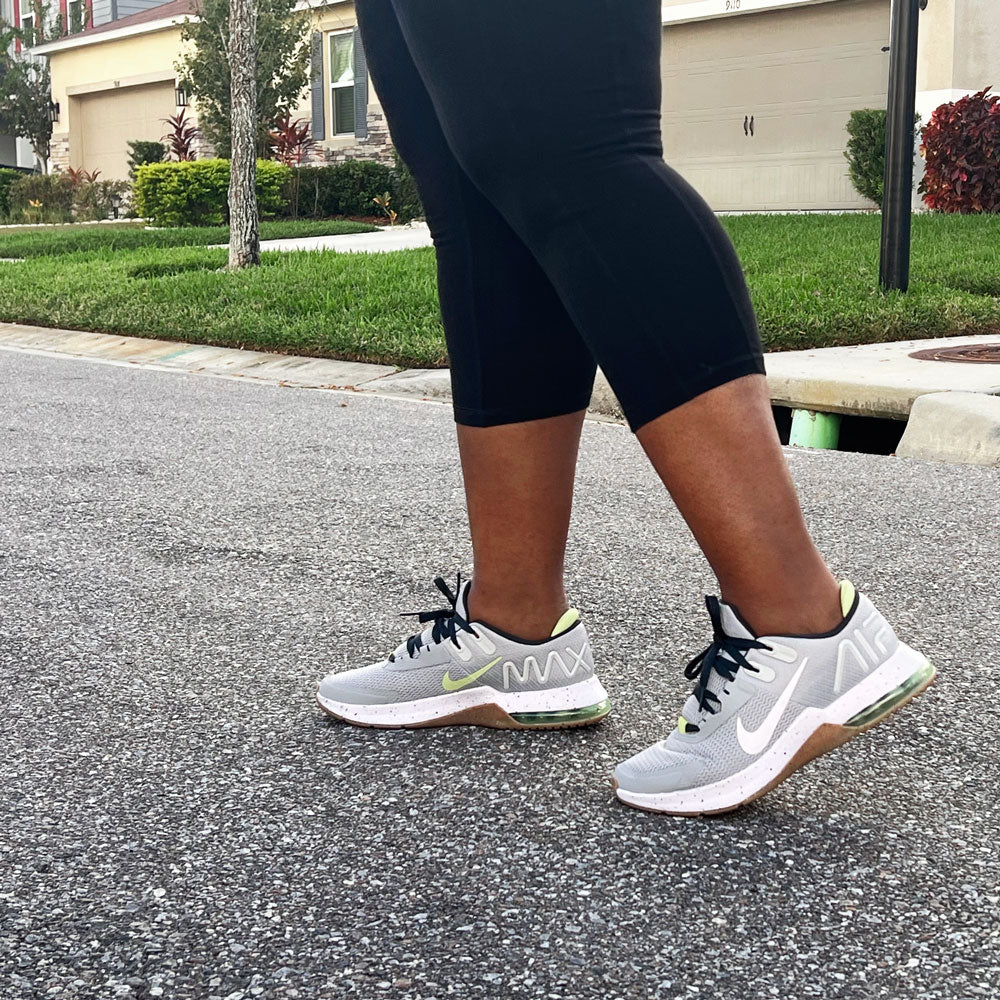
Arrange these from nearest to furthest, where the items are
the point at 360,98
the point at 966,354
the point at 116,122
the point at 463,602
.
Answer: the point at 463,602 < the point at 966,354 < the point at 360,98 < the point at 116,122

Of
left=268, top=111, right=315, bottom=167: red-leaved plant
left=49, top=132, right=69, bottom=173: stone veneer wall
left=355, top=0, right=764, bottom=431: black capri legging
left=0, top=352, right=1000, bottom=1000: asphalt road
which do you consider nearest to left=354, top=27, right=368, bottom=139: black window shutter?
left=268, top=111, right=315, bottom=167: red-leaved plant

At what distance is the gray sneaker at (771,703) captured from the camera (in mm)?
1496

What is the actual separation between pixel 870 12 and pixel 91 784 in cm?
1928

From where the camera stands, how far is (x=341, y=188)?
21.6 m

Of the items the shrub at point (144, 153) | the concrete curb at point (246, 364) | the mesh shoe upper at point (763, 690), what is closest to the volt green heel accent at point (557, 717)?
the mesh shoe upper at point (763, 690)

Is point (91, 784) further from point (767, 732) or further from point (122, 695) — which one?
point (767, 732)

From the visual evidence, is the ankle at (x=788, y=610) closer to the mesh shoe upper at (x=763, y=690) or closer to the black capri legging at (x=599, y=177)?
the mesh shoe upper at (x=763, y=690)

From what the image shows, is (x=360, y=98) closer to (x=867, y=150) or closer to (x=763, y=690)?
(x=867, y=150)

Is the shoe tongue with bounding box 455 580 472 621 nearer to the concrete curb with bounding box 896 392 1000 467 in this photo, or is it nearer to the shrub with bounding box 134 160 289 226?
the concrete curb with bounding box 896 392 1000 467

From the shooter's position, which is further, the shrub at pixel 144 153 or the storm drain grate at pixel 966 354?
the shrub at pixel 144 153

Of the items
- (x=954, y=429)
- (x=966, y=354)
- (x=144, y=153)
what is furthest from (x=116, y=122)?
(x=954, y=429)

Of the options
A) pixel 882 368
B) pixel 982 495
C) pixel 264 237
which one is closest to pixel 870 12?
pixel 264 237

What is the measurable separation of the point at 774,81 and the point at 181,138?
11.1 metres

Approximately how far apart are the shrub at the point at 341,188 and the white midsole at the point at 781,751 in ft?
68.0
